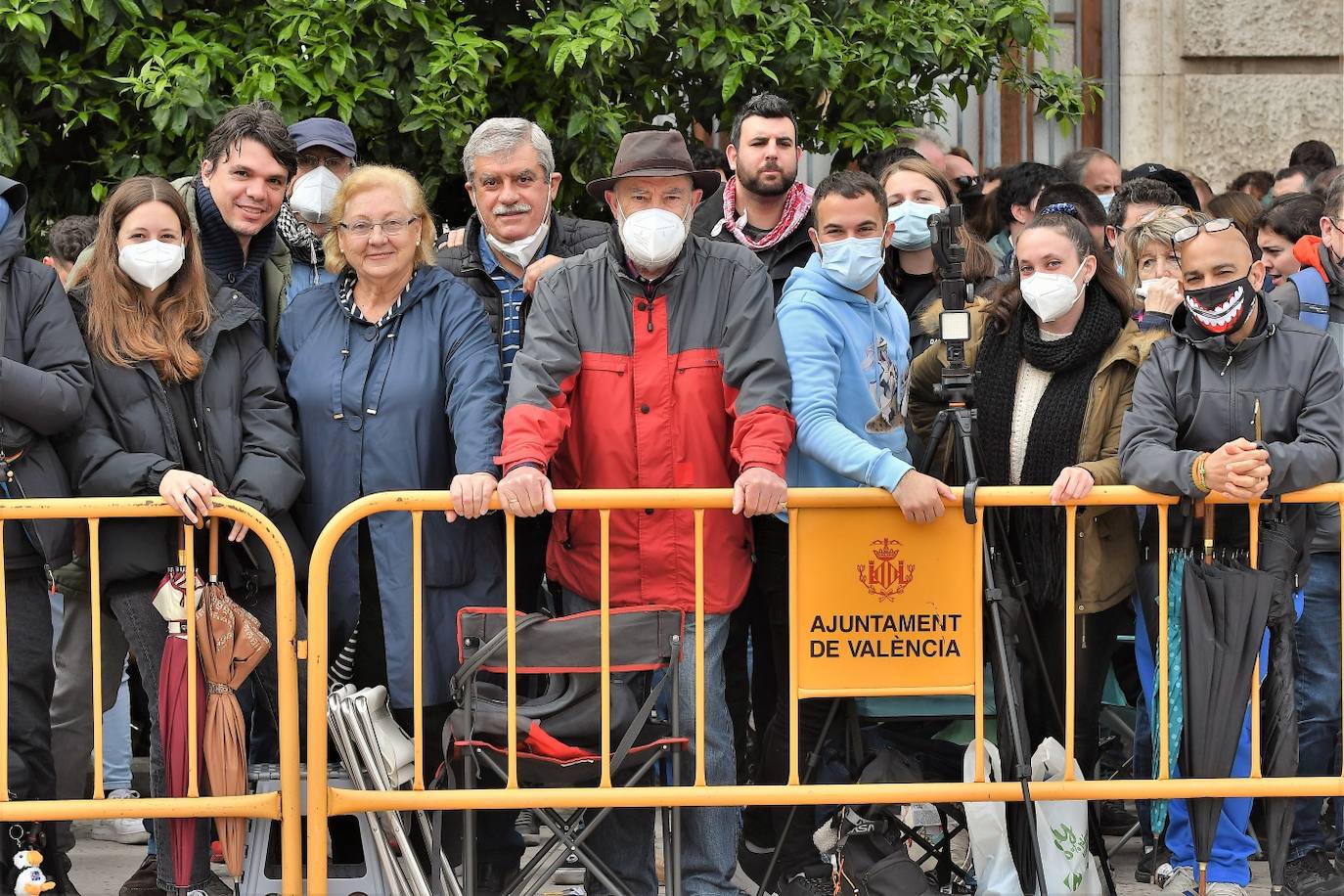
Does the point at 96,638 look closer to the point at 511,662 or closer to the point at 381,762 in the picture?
the point at 381,762

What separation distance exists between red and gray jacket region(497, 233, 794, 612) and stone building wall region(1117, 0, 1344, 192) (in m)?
6.13

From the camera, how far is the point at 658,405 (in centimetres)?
529

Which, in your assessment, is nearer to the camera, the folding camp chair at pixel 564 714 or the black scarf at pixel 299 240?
the folding camp chair at pixel 564 714

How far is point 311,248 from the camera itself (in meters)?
6.03

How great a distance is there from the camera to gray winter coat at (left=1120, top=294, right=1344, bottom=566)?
17.2 feet

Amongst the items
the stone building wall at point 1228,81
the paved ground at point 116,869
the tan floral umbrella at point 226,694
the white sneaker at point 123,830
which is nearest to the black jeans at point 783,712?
the paved ground at point 116,869

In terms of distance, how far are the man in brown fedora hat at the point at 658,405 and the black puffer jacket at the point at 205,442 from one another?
73 cm

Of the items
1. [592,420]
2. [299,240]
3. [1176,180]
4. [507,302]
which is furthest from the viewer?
[1176,180]

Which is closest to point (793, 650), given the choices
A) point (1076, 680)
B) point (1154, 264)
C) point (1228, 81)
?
point (1076, 680)

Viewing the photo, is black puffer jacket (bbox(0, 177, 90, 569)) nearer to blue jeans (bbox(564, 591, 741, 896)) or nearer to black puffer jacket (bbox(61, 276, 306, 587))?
black puffer jacket (bbox(61, 276, 306, 587))

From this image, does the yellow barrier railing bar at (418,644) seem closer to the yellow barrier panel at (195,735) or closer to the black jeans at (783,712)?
the yellow barrier panel at (195,735)

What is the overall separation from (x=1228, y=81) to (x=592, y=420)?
6.75 meters

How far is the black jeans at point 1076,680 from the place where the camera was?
Answer: 5.59 metres

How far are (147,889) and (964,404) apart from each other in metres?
2.93
